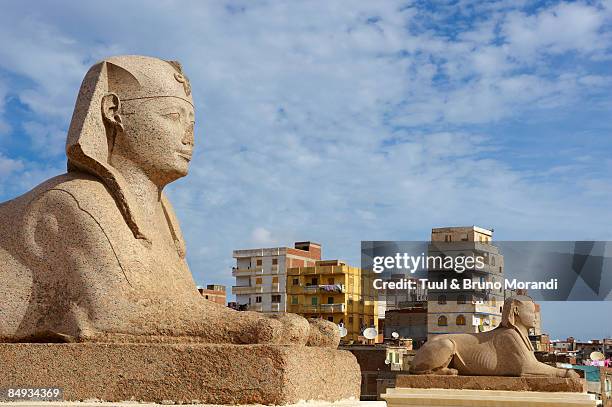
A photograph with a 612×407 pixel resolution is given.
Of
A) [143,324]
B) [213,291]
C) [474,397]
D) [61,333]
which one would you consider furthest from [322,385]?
[213,291]

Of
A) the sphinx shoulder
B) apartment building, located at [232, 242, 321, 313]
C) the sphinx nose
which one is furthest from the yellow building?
the sphinx shoulder

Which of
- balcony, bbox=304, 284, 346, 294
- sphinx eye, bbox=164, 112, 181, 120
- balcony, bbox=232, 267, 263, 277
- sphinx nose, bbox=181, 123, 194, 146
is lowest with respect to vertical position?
sphinx nose, bbox=181, 123, 194, 146

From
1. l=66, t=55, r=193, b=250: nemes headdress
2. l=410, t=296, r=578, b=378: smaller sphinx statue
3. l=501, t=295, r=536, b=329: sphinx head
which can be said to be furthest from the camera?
l=501, t=295, r=536, b=329: sphinx head

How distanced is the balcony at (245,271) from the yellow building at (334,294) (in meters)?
3.24

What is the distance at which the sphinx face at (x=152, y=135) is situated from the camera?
17.7 ft

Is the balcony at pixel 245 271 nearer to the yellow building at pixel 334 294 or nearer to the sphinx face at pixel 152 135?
the yellow building at pixel 334 294

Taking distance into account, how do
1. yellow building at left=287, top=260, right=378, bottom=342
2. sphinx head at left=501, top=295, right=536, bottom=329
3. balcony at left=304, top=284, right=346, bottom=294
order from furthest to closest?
yellow building at left=287, top=260, right=378, bottom=342 → balcony at left=304, top=284, right=346, bottom=294 → sphinx head at left=501, top=295, right=536, bottom=329

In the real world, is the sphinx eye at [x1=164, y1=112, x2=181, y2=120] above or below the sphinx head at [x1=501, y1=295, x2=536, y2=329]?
above

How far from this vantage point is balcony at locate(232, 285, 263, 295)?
50.4m

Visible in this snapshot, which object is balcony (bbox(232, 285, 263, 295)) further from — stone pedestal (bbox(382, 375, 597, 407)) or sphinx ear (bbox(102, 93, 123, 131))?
sphinx ear (bbox(102, 93, 123, 131))

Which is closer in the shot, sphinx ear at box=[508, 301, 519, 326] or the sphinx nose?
the sphinx nose

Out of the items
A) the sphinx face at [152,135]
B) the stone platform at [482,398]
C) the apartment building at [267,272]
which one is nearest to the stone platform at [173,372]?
the sphinx face at [152,135]

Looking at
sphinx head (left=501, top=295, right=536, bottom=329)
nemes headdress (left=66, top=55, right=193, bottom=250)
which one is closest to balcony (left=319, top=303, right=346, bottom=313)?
sphinx head (left=501, top=295, right=536, bottom=329)

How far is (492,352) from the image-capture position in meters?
13.2
